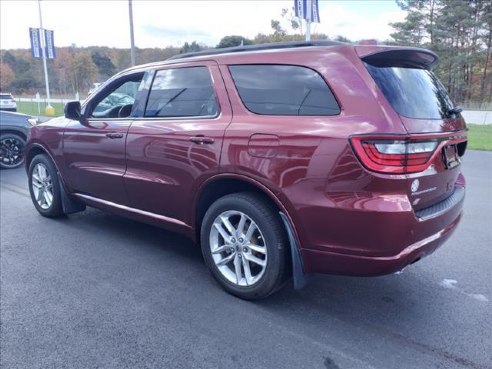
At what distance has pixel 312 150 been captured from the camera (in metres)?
2.61

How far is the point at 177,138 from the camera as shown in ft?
11.1

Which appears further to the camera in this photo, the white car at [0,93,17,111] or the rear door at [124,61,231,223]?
the white car at [0,93,17,111]

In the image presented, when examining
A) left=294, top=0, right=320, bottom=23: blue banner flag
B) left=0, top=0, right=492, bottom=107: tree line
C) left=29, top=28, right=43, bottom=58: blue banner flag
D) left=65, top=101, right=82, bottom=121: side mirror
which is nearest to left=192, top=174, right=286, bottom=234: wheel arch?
left=65, top=101, right=82, bottom=121: side mirror

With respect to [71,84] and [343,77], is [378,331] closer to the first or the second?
[343,77]

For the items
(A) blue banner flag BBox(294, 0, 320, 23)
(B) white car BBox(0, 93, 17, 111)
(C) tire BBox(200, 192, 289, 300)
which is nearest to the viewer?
(C) tire BBox(200, 192, 289, 300)

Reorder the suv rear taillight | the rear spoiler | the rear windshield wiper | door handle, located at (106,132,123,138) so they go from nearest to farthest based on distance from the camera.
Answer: the suv rear taillight → the rear spoiler → the rear windshield wiper → door handle, located at (106,132,123,138)

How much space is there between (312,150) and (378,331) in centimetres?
129

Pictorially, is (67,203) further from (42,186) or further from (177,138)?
(177,138)

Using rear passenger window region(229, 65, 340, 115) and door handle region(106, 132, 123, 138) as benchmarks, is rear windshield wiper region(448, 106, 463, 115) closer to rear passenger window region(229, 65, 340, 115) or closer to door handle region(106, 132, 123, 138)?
rear passenger window region(229, 65, 340, 115)

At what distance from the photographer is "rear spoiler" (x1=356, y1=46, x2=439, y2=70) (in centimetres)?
270

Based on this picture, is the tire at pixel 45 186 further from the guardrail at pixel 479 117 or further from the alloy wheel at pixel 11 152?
the guardrail at pixel 479 117

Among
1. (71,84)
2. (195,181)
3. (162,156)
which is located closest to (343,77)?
(195,181)

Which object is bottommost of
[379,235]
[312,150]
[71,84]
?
[379,235]

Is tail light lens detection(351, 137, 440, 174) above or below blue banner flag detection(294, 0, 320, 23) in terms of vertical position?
below
